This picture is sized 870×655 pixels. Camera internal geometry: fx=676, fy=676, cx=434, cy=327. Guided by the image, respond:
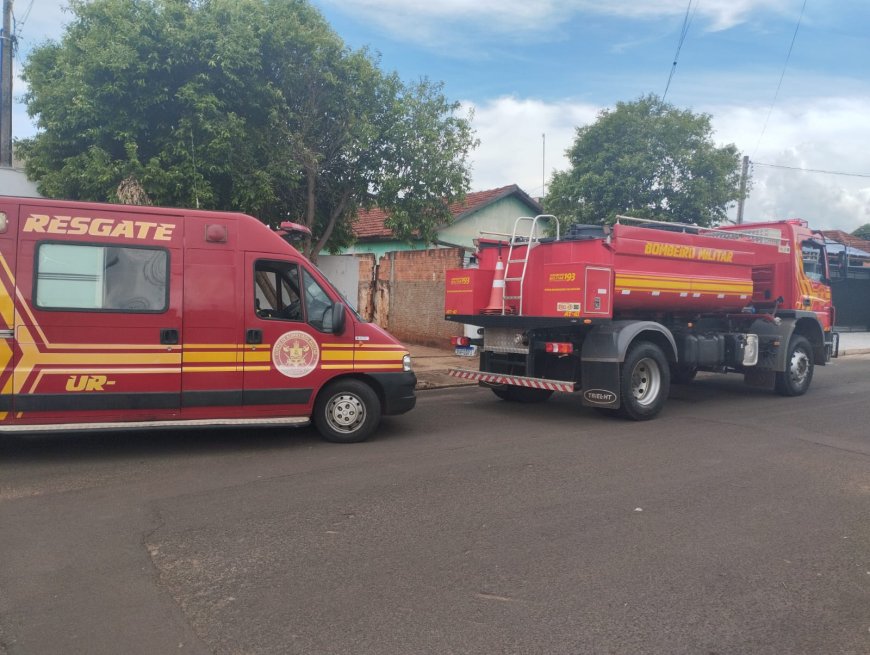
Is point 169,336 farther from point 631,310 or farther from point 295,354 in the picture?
point 631,310

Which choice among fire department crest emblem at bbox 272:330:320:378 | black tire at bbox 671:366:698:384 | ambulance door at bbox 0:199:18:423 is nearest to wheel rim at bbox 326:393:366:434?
fire department crest emblem at bbox 272:330:320:378

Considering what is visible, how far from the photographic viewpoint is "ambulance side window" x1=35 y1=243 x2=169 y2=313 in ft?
20.5

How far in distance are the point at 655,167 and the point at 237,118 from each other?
1105 centimetres

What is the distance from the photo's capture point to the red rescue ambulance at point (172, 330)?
6.21m

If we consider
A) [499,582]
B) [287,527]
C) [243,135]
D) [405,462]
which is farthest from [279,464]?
[243,135]

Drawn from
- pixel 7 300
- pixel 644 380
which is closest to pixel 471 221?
pixel 644 380

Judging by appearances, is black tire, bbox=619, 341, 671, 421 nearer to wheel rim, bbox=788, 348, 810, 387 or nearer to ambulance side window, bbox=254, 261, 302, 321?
wheel rim, bbox=788, 348, 810, 387

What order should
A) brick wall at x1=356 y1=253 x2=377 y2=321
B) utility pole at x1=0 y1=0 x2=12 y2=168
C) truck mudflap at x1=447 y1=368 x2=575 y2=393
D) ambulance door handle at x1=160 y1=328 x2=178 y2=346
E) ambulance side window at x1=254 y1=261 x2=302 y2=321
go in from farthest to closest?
brick wall at x1=356 y1=253 x2=377 y2=321, utility pole at x1=0 y1=0 x2=12 y2=168, truck mudflap at x1=447 y1=368 x2=575 y2=393, ambulance side window at x1=254 y1=261 x2=302 y2=321, ambulance door handle at x1=160 y1=328 x2=178 y2=346

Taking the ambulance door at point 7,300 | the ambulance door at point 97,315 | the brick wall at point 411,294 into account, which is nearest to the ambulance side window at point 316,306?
the ambulance door at point 97,315

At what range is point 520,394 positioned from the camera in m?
10.3

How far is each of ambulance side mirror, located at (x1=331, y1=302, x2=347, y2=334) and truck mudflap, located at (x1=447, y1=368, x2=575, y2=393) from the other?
2961 millimetres

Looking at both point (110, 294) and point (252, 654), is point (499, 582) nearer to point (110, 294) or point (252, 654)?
point (252, 654)

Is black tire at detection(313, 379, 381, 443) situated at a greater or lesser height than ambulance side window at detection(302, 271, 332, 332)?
lesser

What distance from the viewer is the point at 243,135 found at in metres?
9.35
